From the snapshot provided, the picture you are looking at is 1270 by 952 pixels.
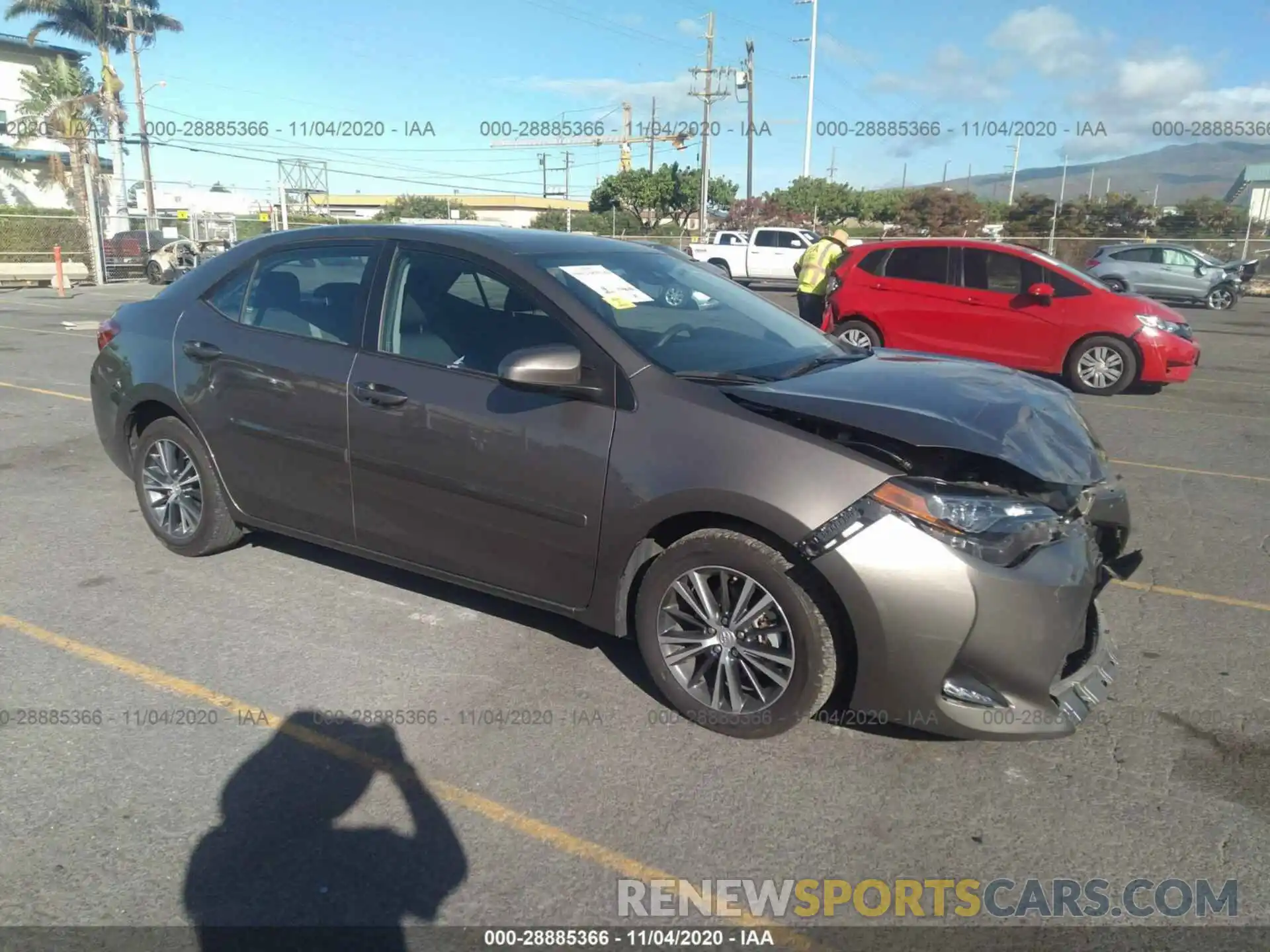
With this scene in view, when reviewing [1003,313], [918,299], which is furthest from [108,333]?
[1003,313]

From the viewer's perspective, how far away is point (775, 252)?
27.3 meters

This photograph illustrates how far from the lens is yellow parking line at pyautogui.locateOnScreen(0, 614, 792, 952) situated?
103 inches

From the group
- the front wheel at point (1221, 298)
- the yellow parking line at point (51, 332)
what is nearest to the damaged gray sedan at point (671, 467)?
the yellow parking line at point (51, 332)

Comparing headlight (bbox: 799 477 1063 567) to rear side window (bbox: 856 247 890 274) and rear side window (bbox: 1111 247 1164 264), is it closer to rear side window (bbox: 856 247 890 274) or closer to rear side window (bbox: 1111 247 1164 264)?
rear side window (bbox: 856 247 890 274)

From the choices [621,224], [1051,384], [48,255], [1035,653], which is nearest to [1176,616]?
[1051,384]

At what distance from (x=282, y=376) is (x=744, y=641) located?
2366 millimetres

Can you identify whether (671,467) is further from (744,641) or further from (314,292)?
(314,292)

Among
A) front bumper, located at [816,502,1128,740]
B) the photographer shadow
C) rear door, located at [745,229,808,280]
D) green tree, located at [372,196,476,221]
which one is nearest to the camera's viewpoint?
the photographer shadow

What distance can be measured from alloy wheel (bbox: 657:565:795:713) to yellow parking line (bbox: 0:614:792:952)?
0.75m

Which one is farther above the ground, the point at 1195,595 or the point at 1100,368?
the point at 1100,368

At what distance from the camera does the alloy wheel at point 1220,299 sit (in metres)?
22.9

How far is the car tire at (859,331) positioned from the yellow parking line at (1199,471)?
13.9ft

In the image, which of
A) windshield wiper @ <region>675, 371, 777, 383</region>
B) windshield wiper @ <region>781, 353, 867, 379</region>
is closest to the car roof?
windshield wiper @ <region>675, 371, 777, 383</region>

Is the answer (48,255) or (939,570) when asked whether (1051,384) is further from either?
(48,255)
